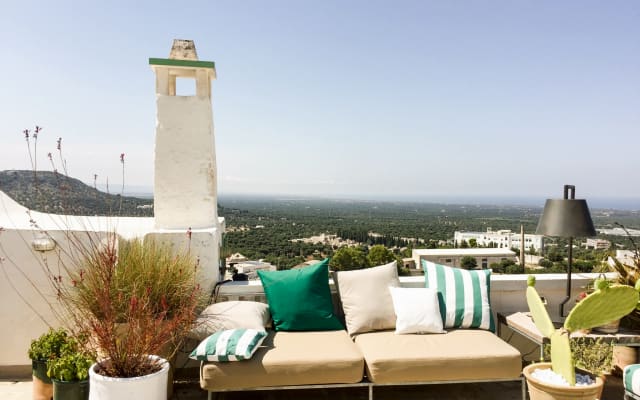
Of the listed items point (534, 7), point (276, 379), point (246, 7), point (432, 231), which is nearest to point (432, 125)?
point (432, 231)

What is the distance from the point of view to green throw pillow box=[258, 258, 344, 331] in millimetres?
3074

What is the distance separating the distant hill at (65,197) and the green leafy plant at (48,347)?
902mm

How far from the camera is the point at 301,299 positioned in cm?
310

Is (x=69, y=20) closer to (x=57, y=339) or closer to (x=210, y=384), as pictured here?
(x=57, y=339)

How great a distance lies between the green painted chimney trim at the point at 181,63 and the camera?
3.51 meters

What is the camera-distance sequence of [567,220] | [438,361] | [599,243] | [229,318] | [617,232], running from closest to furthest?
[438,361]
[229,318]
[567,220]
[617,232]
[599,243]

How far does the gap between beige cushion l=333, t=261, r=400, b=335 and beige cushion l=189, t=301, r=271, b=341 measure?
2.13 feet

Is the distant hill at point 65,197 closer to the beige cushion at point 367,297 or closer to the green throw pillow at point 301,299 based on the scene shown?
the green throw pillow at point 301,299

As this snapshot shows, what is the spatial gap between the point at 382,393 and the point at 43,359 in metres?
2.30

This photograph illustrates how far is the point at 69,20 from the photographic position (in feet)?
14.5

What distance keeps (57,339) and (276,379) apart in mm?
1497

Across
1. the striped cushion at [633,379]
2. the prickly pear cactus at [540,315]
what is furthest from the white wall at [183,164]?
the striped cushion at [633,379]

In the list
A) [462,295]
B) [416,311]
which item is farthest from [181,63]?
[462,295]

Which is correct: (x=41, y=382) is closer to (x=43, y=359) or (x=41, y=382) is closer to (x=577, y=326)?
(x=43, y=359)
